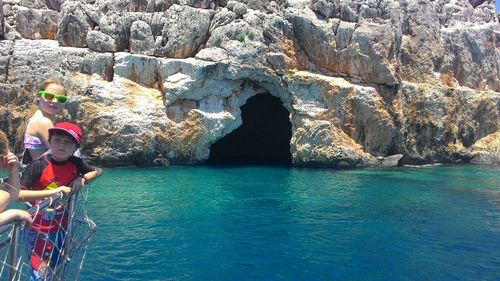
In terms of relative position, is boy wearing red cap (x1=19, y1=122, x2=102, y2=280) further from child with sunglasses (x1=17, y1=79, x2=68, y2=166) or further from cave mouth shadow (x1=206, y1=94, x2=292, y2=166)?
cave mouth shadow (x1=206, y1=94, x2=292, y2=166)

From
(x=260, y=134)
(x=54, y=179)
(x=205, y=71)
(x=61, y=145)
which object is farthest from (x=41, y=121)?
(x=260, y=134)

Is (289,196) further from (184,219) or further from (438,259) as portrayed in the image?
(438,259)

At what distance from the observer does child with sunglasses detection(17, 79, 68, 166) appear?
19.2 ft

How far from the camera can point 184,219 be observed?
14.0 meters

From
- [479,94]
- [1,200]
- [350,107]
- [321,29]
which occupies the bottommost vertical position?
[1,200]

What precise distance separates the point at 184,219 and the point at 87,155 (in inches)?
560

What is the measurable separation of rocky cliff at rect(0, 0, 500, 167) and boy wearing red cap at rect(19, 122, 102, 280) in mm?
20729

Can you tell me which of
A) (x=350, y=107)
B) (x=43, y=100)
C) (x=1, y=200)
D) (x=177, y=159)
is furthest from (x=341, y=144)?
(x=1, y=200)

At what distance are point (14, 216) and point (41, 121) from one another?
2.35 metres

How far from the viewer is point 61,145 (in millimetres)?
5461

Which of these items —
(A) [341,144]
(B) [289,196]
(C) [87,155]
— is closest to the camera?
(B) [289,196]

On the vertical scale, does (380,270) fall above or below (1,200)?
below

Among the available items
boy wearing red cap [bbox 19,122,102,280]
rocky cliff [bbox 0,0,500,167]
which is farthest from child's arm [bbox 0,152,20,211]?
rocky cliff [bbox 0,0,500,167]

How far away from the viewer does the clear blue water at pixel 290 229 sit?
9914 millimetres
